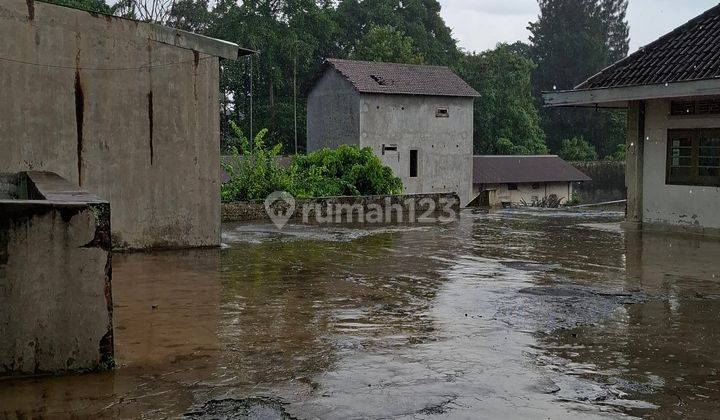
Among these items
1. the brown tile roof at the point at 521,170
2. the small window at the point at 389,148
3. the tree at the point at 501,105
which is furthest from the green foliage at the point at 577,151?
the small window at the point at 389,148

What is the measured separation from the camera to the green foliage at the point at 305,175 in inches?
789

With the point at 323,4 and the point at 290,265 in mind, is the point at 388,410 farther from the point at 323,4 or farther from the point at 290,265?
the point at 323,4

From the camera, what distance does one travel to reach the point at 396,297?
9117mm

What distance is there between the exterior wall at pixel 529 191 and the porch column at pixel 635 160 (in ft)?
80.1

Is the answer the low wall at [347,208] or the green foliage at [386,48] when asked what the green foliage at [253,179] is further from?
Result: the green foliage at [386,48]

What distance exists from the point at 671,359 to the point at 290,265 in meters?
6.42

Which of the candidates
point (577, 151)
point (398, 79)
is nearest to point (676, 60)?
point (398, 79)

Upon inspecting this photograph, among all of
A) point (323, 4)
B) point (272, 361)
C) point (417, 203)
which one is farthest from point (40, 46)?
point (323, 4)

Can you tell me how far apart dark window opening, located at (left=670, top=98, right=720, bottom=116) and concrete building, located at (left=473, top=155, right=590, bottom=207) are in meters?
25.2

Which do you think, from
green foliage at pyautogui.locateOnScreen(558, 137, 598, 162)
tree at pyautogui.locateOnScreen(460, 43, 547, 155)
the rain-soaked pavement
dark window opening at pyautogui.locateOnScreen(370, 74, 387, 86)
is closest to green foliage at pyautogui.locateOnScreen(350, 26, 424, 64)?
tree at pyautogui.locateOnScreen(460, 43, 547, 155)

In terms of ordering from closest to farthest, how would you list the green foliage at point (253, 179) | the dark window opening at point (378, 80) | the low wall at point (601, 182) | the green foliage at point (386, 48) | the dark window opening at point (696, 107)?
the dark window opening at point (696, 107)
the green foliage at point (253, 179)
the dark window opening at point (378, 80)
the green foliage at point (386, 48)
the low wall at point (601, 182)

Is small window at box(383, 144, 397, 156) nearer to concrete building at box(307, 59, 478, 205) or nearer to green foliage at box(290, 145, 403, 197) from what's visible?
concrete building at box(307, 59, 478, 205)

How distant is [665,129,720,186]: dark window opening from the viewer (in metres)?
→ 15.2

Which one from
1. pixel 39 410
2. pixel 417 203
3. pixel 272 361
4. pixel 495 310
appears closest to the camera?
pixel 39 410
